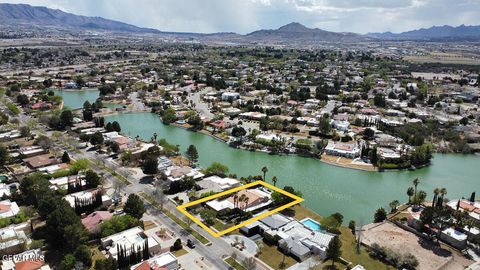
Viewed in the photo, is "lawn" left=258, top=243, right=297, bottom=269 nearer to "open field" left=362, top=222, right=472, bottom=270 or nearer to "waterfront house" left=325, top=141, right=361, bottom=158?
"open field" left=362, top=222, right=472, bottom=270

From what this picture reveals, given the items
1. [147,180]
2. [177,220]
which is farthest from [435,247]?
[147,180]

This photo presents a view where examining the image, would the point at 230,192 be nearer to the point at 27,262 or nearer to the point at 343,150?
the point at 27,262

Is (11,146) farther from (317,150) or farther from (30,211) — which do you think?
(317,150)

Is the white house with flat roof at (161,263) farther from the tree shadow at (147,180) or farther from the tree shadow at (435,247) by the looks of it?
the tree shadow at (435,247)

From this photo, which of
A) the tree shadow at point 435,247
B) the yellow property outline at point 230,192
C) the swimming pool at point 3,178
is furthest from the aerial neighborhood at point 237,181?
the swimming pool at point 3,178

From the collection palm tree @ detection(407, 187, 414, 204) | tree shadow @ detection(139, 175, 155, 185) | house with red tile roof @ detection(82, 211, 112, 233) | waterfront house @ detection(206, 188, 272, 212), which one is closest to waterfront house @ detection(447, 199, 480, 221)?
palm tree @ detection(407, 187, 414, 204)

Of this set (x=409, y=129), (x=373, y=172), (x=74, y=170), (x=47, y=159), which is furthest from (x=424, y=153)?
(x=47, y=159)

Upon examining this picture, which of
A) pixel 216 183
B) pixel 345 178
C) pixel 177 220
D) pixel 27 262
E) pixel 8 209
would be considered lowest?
pixel 345 178

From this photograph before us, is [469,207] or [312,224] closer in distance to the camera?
[312,224]
